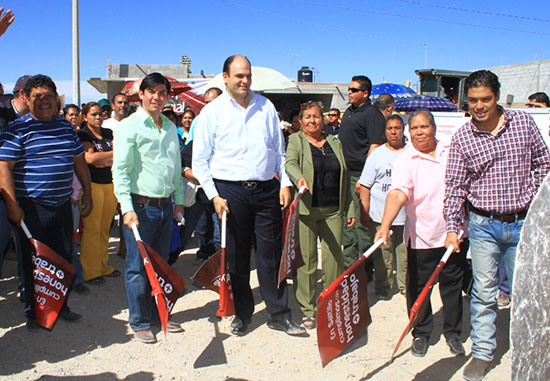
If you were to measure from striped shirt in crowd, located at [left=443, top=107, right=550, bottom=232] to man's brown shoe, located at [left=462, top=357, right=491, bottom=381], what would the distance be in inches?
38.5

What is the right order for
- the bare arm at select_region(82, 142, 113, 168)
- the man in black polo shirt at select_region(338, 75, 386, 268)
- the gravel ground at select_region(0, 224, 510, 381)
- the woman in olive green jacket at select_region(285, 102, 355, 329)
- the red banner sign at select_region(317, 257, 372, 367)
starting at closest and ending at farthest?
the red banner sign at select_region(317, 257, 372, 367) → the gravel ground at select_region(0, 224, 510, 381) → the woman in olive green jacket at select_region(285, 102, 355, 329) → the bare arm at select_region(82, 142, 113, 168) → the man in black polo shirt at select_region(338, 75, 386, 268)

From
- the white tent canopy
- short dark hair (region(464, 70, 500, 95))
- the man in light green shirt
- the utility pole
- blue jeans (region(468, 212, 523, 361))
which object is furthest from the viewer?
the utility pole

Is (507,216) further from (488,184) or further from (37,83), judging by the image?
(37,83)

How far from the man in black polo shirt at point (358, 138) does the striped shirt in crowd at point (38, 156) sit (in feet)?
9.83

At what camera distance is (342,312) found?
3092 mm

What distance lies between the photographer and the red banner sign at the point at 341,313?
296 centimetres

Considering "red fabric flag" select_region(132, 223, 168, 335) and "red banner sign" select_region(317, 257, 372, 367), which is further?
"red fabric flag" select_region(132, 223, 168, 335)

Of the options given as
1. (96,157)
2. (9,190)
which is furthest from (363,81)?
(9,190)

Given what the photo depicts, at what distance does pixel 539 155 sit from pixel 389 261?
2.22 meters

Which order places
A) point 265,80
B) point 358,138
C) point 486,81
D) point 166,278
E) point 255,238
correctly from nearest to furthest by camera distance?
1. point 486,81
2. point 166,278
3. point 255,238
4. point 358,138
5. point 265,80

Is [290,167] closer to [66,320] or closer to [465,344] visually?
[465,344]

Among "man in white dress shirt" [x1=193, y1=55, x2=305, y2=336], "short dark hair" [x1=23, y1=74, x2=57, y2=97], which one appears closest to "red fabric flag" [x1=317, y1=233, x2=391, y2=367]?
"man in white dress shirt" [x1=193, y1=55, x2=305, y2=336]

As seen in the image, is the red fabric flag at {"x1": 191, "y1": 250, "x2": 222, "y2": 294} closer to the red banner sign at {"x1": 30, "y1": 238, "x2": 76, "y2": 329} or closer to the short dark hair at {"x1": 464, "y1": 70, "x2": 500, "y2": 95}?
the red banner sign at {"x1": 30, "y1": 238, "x2": 76, "y2": 329}

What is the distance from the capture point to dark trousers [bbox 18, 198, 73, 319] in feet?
12.9
